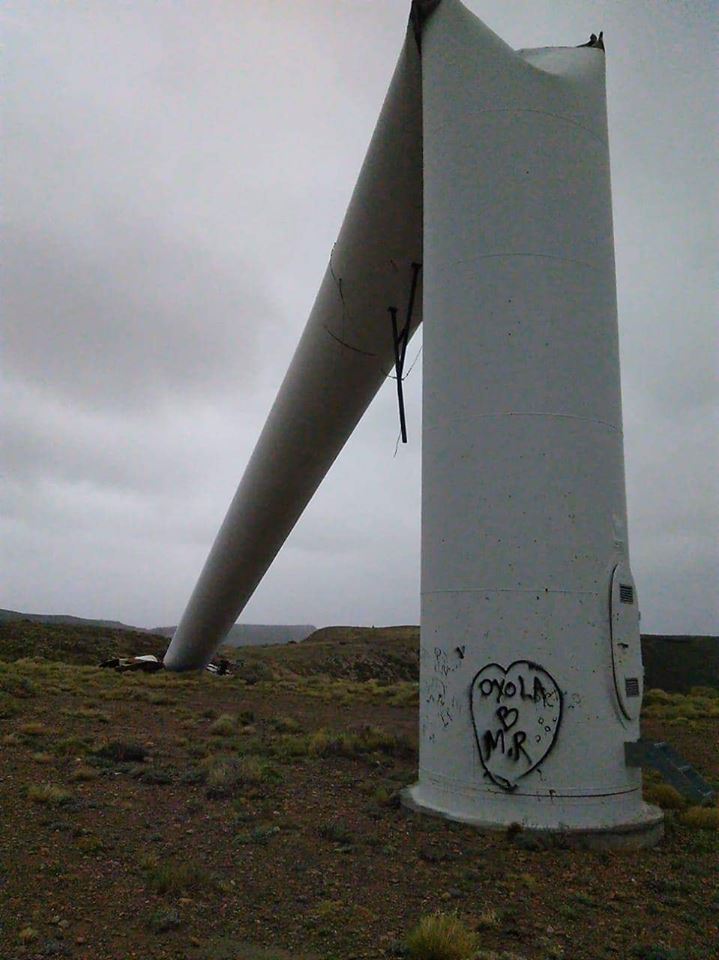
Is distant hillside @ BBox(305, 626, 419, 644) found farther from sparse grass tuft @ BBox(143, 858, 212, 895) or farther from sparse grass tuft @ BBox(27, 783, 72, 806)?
sparse grass tuft @ BBox(143, 858, 212, 895)

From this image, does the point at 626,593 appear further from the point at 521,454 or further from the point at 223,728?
the point at 223,728

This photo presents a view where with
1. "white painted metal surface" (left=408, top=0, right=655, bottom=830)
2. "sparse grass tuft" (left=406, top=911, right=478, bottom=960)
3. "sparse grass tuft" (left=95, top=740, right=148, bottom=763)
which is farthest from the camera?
"sparse grass tuft" (left=95, top=740, right=148, bottom=763)

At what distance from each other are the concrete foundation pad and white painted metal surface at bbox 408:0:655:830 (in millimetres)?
109

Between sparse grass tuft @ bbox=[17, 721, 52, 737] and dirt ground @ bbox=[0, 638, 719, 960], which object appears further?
sparse grass tuft @ bbox=[17, 721, 52, 737]

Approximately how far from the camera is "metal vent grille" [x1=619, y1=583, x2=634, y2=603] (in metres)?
7.58

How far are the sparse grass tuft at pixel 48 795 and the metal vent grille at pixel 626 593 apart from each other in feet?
19.4

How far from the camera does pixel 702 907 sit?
217 inches

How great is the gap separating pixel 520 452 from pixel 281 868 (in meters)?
4.24

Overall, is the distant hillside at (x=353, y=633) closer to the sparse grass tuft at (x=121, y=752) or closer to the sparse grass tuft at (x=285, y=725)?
the sparse grass tuft at (x=285, y=725)

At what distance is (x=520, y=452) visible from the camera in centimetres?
753

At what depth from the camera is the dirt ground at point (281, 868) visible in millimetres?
4781

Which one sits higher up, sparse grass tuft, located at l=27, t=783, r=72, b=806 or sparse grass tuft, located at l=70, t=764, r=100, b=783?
sparse grass tuft, located at l=70, t=764, r=100, b=783

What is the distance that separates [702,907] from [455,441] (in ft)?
14.7

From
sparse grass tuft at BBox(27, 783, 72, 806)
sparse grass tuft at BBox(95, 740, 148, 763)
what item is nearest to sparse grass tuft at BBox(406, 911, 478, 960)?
sparse grass tuft at BBox(27, 783, 72, 806)
